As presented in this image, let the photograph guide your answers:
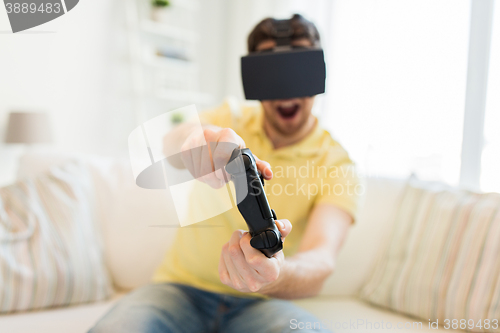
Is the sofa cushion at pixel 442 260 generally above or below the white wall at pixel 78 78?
below

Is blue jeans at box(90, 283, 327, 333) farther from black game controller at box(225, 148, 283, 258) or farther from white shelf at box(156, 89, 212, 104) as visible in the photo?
white shelf at box(156, 89, 212, 104)

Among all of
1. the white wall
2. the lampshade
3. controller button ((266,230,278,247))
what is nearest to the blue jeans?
controller button ((266,230,278,247))

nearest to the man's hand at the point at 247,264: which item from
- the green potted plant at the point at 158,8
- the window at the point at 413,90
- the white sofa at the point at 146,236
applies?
the white sofa at the point at 146,236

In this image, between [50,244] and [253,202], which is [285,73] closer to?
[253,202]

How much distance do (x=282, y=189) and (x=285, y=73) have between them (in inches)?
7.1

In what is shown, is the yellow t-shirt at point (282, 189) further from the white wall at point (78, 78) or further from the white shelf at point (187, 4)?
the white shelf at point (187, 4)

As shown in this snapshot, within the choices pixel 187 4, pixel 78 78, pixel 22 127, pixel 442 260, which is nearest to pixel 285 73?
pixel 442 260

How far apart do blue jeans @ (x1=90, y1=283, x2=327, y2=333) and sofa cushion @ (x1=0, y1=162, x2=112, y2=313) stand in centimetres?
24

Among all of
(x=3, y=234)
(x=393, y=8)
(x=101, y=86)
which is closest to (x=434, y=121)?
(x=393, y=8)

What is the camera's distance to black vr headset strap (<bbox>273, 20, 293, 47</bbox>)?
0.53m

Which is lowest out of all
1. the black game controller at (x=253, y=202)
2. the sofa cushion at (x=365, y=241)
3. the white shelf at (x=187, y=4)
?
the sofa cushion at (x=365, y=241)

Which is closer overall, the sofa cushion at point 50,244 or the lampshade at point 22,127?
the sofa cushion at point 50,244

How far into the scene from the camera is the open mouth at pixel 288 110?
2.17 feet

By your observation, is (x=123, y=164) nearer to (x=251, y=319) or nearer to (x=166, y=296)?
(x=166, y=296)
